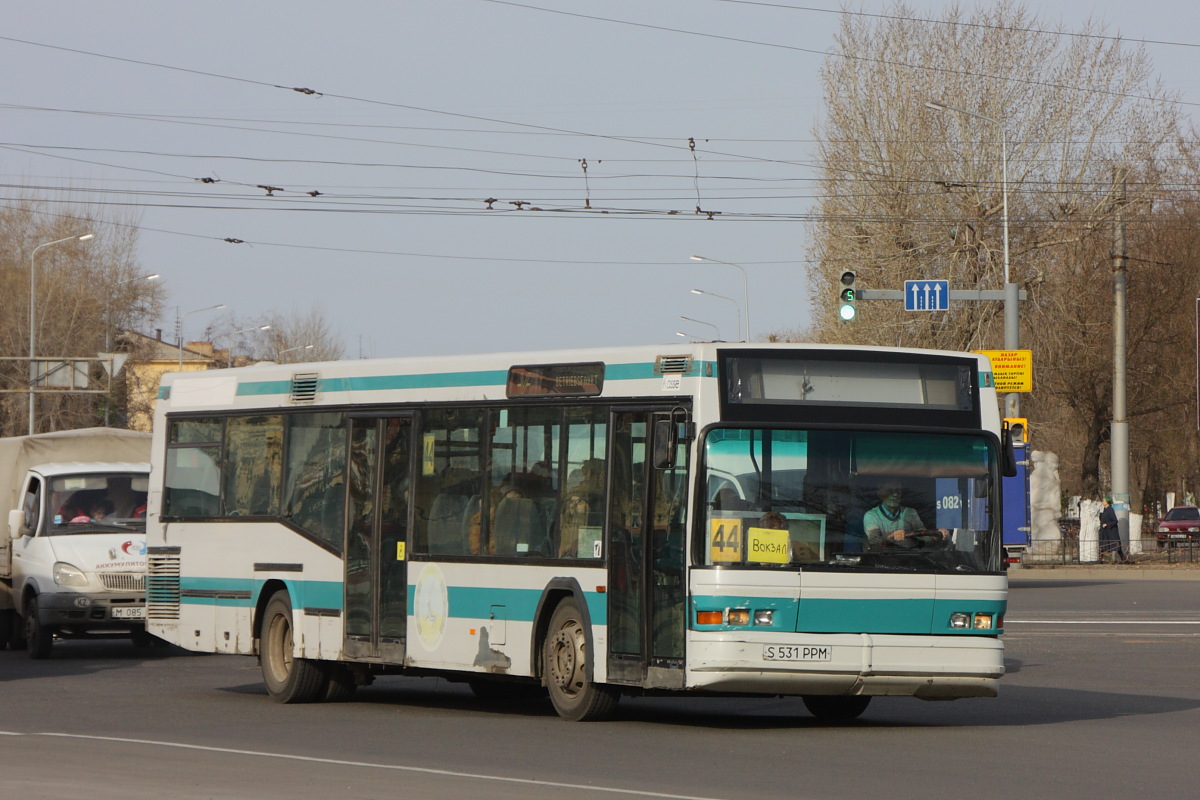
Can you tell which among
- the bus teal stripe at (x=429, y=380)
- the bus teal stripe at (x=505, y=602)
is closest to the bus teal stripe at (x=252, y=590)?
the bus teal stripe at (x=505, y=602)

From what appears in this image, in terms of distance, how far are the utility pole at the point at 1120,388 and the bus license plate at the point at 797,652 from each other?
33.4 meters

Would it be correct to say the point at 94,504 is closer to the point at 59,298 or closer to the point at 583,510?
the point at 583,510

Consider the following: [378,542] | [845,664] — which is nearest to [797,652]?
[845,664]

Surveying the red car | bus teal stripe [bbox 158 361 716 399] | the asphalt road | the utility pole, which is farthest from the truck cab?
the red car

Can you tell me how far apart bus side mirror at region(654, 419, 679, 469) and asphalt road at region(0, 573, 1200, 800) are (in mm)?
1810

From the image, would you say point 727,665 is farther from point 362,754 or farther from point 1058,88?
point 1058,88

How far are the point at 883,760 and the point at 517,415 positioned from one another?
4272mm

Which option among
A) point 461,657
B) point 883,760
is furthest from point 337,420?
point 883,760

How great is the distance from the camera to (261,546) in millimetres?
16391

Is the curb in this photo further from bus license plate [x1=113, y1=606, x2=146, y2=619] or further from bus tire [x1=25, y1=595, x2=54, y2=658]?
bus tire [x1=25, y1=595, x2=54, y2=658]

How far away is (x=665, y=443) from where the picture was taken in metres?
12.6

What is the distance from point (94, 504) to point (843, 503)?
12426 mm

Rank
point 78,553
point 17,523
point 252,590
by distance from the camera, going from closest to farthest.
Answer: point 252,590, point 17,523, point 78,553

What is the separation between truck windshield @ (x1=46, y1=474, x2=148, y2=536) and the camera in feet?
72.9
